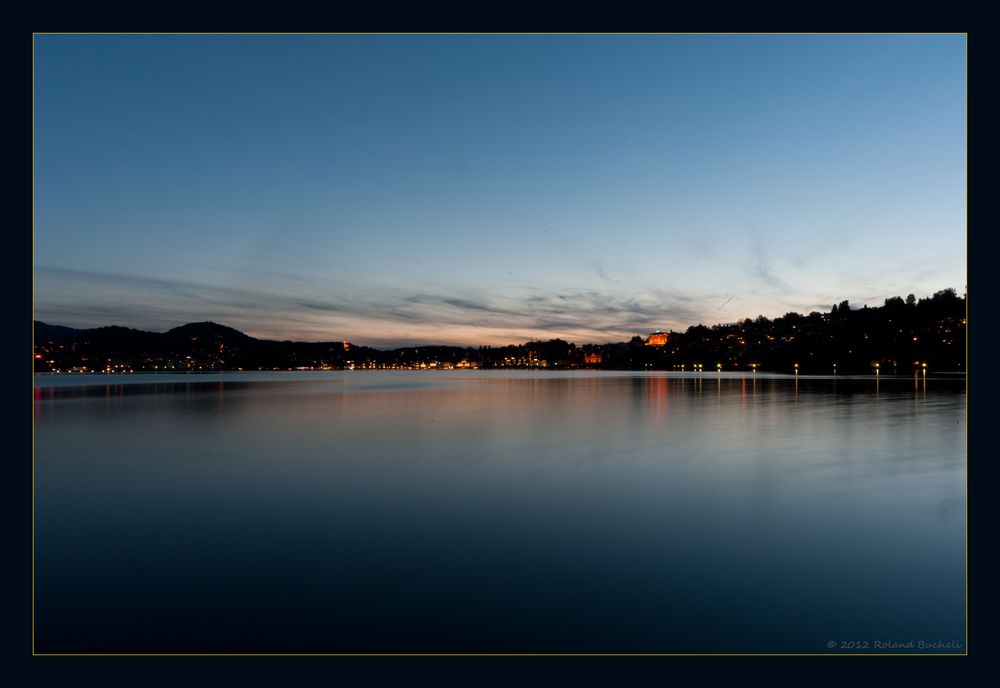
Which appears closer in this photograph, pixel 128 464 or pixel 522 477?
pixel 522 477

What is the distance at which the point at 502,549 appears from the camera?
8.30 meters

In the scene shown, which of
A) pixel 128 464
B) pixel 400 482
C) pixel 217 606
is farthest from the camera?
pixel 128 464

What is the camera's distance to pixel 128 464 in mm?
14461

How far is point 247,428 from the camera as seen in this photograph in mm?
22422

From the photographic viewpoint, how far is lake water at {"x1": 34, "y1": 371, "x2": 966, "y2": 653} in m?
6.37

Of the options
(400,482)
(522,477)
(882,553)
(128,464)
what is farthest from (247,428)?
(882,553)

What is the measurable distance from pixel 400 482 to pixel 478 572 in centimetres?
533

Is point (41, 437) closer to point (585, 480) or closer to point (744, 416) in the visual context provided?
point (585, 480)

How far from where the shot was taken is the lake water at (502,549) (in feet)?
20.9

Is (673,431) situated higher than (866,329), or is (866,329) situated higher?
(866,329)

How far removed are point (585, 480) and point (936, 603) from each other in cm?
656

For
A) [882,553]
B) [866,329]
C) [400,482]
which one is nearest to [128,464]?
[400,482]

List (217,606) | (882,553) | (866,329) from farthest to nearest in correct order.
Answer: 1. (866,329)
2. (882,553)
3. (217,606)

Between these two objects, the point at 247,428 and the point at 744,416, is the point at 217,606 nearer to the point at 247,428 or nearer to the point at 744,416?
the point at 247,428
